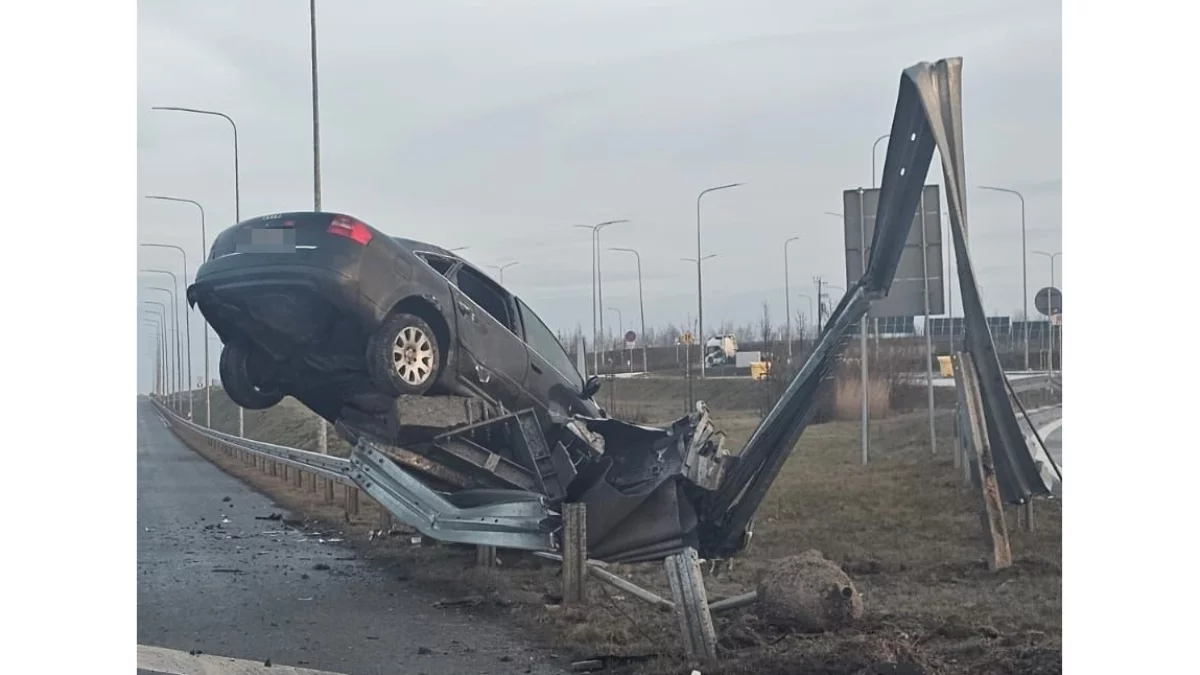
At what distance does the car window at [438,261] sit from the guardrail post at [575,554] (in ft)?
3.18

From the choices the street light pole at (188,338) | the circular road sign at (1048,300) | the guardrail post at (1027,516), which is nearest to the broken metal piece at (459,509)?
the street light pole at (188,338)

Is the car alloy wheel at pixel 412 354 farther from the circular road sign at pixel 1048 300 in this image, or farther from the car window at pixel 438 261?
the circular road sign at pixel 1048 300

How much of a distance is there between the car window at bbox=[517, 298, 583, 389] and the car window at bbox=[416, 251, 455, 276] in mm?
282

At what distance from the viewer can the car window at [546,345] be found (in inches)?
179

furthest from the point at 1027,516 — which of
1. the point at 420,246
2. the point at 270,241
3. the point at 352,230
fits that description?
the point at 270,241

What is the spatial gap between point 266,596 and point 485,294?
1.49m

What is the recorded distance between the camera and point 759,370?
166 inches

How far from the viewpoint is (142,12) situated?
4.98m

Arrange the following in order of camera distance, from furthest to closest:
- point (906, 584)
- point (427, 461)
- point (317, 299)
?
point (427, 461) → point (317, 299) → point (906, 584)

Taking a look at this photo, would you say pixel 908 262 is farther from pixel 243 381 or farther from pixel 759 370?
pixel 243 381

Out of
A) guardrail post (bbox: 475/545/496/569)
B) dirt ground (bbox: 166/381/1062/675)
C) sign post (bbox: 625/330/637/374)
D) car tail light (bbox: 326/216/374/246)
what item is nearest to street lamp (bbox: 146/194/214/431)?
car tail light (bbox: 326/216/374/246)
